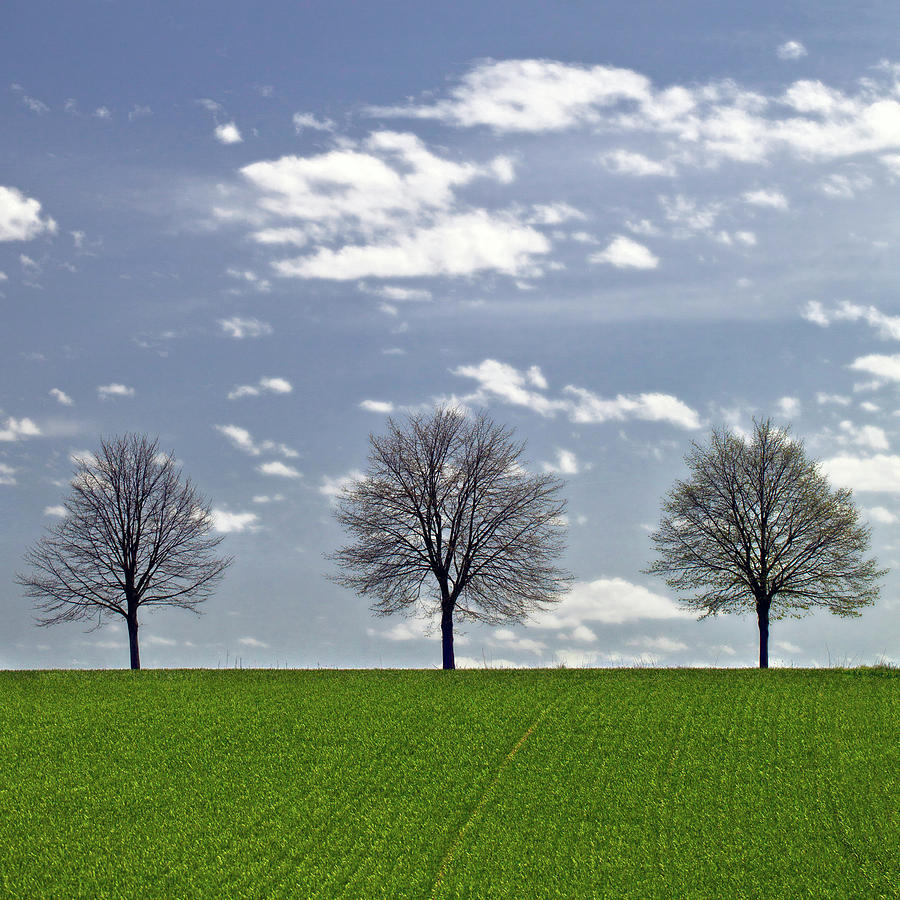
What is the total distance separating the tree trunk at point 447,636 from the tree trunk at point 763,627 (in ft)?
42.4

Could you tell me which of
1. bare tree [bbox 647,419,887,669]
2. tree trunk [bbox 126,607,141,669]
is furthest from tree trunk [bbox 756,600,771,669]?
tree trunk [bbox 126,607,141,669]

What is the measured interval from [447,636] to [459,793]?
842 inches

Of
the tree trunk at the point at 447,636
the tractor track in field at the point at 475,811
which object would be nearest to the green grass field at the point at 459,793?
the tractor track in field at the point at 475,811

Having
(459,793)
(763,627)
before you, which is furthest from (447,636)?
(459,793)

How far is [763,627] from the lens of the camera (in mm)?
38969

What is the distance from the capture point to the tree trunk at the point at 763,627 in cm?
3844

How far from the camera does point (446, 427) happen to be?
4044cm

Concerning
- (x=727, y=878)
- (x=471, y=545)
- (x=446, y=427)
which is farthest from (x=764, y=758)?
(x=446, y=427)

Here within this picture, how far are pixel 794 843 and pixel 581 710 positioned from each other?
9.16 m

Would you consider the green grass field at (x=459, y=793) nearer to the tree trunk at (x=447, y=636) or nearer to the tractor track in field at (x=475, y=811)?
the tractor track in field at (x=475, y=811)

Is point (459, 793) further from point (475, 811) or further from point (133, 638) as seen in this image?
point (133, 638)

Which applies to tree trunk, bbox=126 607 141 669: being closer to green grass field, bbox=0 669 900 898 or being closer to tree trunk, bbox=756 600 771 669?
green grass field, bbox=0 669 900 898

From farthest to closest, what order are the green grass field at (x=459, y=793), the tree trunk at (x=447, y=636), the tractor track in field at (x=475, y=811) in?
the tree trunk at (x=447, y=636)
the green grass field at (x=459, y=793)
the tractor track in field at (x=475, y=811)

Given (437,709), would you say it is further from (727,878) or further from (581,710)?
(727,878)
